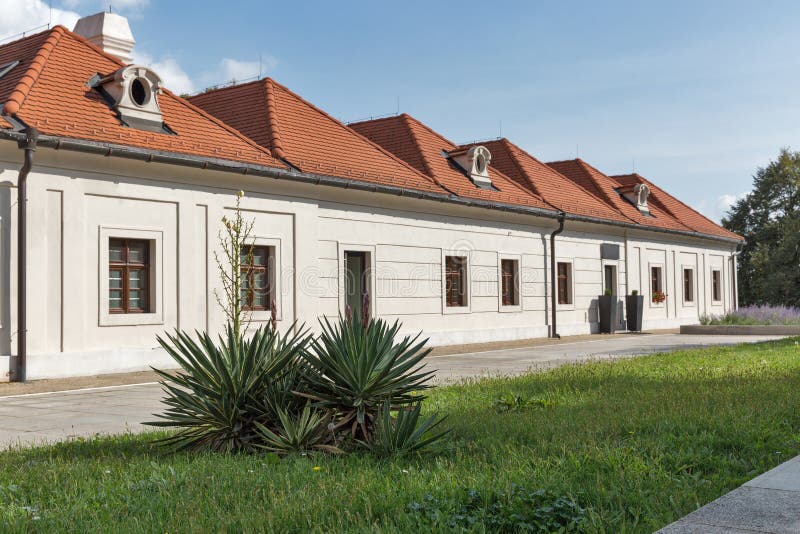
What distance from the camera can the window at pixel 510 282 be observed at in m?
25.2

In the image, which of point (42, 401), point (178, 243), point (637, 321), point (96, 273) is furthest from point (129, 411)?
point (637, 321)

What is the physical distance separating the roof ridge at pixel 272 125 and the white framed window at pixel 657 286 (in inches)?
679

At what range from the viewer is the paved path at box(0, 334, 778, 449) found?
8.38 m

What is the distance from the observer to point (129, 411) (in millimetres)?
9891

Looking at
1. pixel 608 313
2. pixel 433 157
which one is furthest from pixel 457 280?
pixel 608 313

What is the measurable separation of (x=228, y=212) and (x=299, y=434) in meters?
11.4

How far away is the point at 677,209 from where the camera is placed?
126ft

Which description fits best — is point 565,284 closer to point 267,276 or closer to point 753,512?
point 267,276

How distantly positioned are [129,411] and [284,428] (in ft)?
13.9

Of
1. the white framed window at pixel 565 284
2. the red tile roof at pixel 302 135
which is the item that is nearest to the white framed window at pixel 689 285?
the white framed window at pixel 565 284

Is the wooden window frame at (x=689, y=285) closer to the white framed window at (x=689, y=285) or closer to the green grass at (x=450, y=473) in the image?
the white framed window at (x=689, y=285)

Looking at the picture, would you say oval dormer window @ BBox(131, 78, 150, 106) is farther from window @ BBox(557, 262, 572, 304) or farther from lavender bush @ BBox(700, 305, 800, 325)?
lavender bush @ BBox(700, 305, 800, 325)

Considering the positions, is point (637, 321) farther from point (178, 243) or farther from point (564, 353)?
point (178, 243)

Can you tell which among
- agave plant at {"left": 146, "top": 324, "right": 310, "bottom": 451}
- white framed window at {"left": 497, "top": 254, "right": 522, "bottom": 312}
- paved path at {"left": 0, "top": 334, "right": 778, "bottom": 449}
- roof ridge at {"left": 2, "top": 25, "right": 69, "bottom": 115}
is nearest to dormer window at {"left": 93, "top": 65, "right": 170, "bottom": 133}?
roof ridge at {"left": 2, "top": 25, "right": 69, "bottom": 115}
